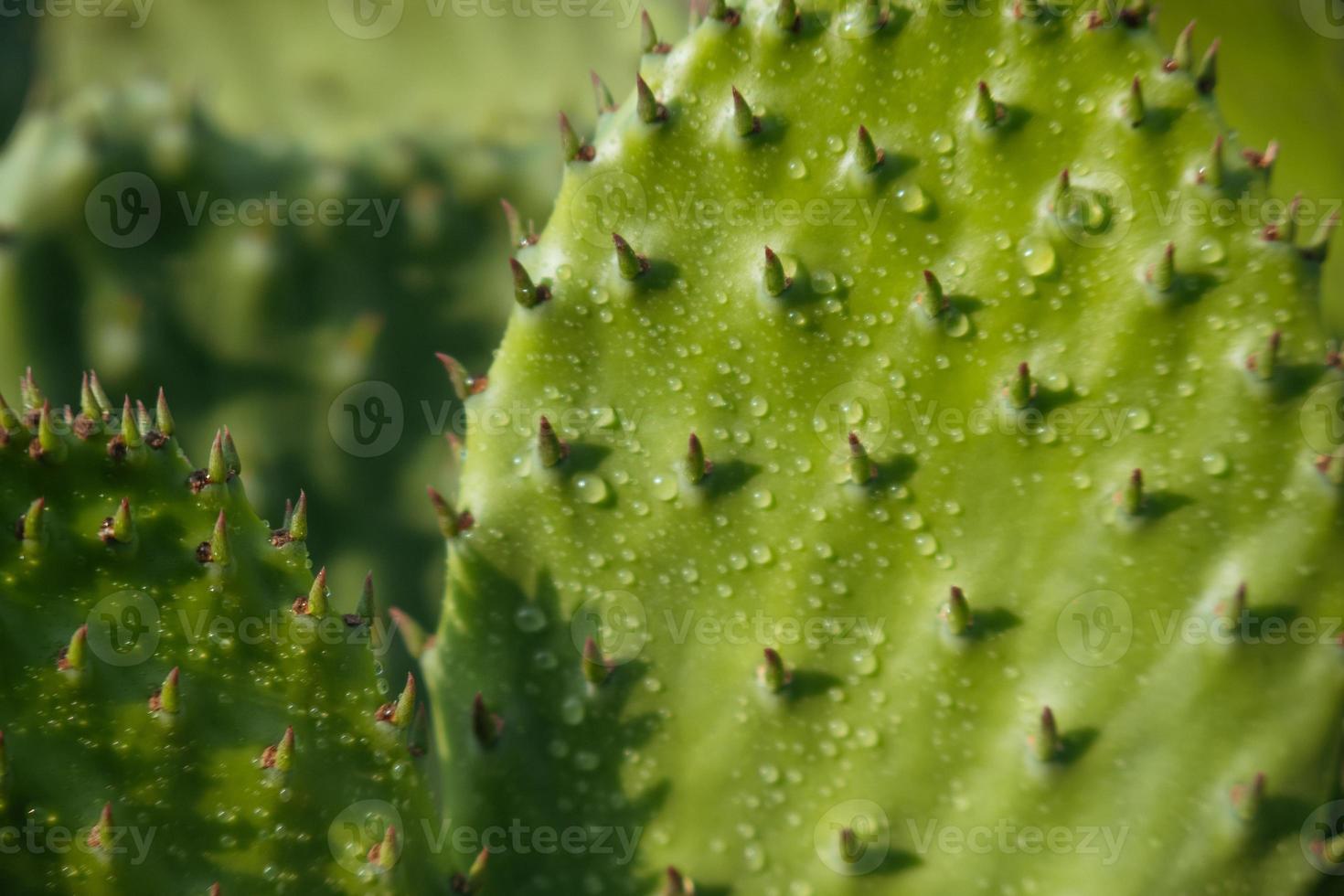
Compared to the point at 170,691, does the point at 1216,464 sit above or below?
above

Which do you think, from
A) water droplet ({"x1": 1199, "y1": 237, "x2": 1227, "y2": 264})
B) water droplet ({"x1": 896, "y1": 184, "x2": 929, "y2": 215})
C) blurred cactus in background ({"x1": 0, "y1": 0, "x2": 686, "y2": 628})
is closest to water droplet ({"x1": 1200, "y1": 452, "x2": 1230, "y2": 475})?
water droplet ({"x1": 1199, "y1": 237, "x2": 1227, "y2": 264})

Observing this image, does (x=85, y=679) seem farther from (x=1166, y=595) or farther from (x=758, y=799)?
(x=1166, y=595)

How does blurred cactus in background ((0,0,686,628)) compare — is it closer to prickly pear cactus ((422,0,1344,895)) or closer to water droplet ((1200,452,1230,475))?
prickly pear cactus ((422,0,1344,895))

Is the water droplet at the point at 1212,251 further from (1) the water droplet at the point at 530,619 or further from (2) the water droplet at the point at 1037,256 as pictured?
(1) the water droplet at the point at 530,619

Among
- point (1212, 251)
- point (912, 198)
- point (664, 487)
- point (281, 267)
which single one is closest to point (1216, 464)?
point (1212, 251)

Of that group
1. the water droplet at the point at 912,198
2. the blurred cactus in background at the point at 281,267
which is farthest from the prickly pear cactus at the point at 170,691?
the blurred cactus in background at the point at 281,267

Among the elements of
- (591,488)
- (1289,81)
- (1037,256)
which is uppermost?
(1289,81)

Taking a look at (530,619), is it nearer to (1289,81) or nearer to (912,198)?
→ (912,198)
